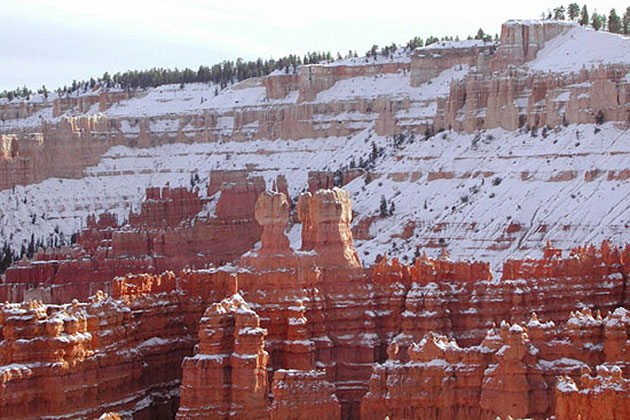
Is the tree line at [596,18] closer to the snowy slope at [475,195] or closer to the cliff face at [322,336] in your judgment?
the snowy slope at [475,195]

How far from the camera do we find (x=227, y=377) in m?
43.5

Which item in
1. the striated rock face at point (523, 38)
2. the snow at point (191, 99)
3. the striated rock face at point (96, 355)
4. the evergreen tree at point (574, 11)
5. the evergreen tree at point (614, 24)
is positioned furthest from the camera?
the snow at point (191, 99)

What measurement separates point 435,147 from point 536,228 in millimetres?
29590

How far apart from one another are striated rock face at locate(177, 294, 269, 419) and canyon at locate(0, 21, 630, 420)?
7 cm

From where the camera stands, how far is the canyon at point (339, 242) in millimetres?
42969

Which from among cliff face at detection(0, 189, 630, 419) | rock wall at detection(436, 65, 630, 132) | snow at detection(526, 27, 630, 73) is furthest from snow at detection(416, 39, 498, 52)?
cliff face at detection(0, 189, 630, 419)

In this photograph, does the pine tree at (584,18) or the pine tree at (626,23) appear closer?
the pine tree at (626,23)

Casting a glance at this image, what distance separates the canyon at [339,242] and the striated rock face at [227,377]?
0.23 ft

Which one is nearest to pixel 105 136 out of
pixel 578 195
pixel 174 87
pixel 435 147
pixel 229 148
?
pixel 229 148

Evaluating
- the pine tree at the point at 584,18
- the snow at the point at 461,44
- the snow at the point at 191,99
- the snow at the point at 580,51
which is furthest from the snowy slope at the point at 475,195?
the snow at the point at 191,99

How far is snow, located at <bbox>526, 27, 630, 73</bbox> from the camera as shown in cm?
11738

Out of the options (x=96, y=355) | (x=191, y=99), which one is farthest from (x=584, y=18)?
(x=96, y=355)

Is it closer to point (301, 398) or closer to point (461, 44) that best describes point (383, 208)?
point (461, 44)

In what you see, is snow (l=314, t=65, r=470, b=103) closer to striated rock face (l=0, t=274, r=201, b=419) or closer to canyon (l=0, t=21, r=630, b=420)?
canyon (l=0, t=21, r=630, b=420)
